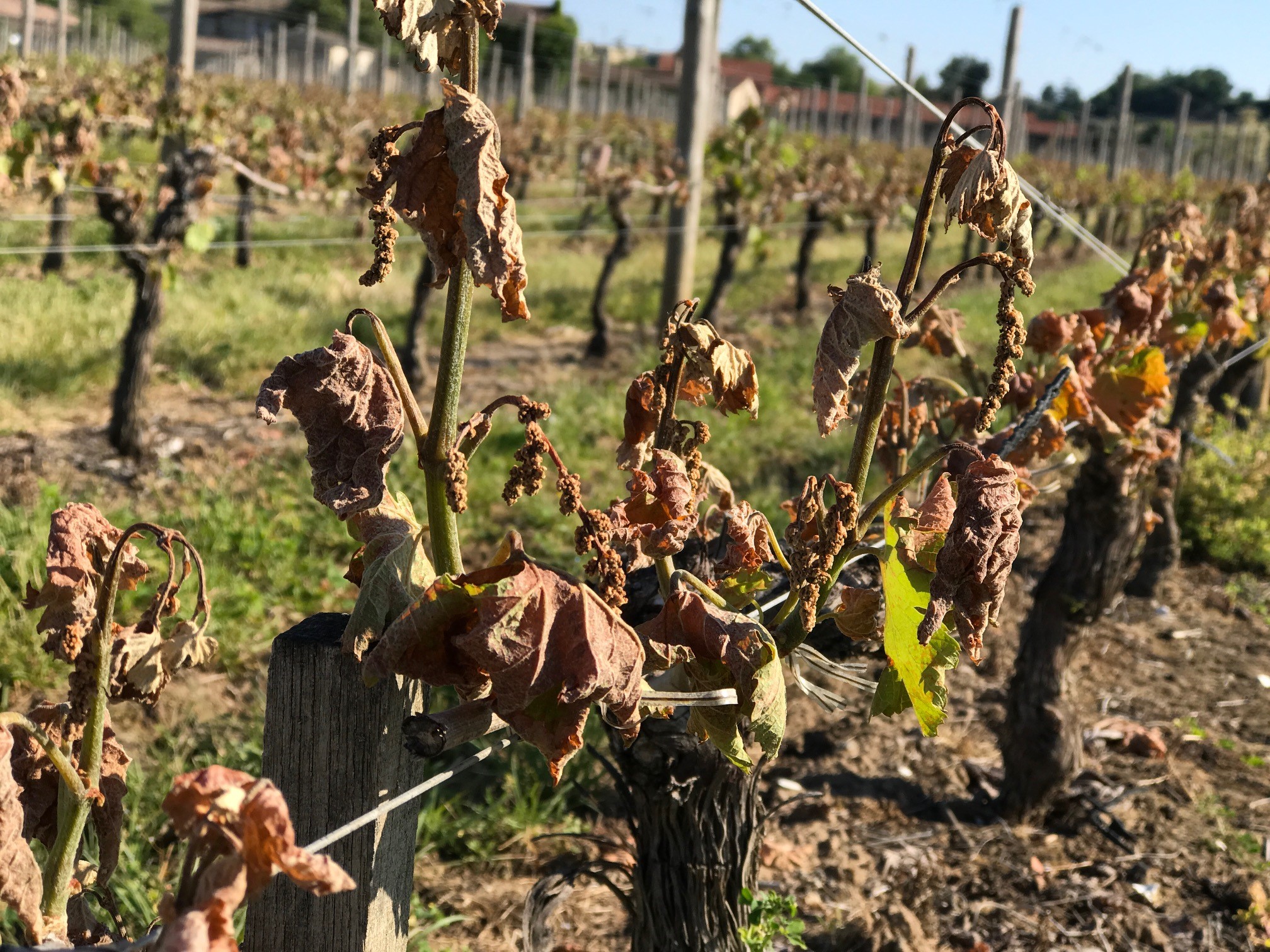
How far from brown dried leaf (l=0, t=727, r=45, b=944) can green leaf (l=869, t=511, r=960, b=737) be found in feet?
3.40

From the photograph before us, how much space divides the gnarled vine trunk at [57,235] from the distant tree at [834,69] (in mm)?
74357

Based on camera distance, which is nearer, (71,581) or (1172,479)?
(71,581)

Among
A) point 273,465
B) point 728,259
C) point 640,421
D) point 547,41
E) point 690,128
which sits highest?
point 547,41

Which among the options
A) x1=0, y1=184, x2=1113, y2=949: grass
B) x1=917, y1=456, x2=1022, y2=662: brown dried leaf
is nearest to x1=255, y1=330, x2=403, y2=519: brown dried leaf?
x1=917, y1=456, x2=1022, y2=662: brown dried leaf

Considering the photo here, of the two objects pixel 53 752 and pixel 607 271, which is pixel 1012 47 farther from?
pixel 53 752

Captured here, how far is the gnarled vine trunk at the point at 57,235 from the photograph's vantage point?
32.1 ft

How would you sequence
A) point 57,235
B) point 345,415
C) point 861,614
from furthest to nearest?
point 57,235, point 861,614, point 345,415

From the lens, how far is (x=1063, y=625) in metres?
3.44

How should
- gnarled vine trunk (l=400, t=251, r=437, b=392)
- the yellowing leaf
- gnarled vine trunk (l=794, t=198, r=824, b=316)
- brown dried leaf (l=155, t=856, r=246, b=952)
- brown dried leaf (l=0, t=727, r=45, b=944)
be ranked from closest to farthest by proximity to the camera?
brown dried leaf (l=155, t=856, r=246, b=952), brown dried leaf (l=0, t=727, r=45, b=944), the yellowing leaf, gnarled vine trunk (l=400, t=251, r=437, b=392), gnarled vine trunk (l=794, t=198, r=824, b=316)

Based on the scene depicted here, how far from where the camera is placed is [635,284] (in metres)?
12.1

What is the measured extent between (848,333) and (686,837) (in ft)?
3.51

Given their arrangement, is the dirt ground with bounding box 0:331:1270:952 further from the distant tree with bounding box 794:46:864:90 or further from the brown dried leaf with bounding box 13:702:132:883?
the distant tree with bounding box 794:46:864:90

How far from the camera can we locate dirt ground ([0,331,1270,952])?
9.64 feet

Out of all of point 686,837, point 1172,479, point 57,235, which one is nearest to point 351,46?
point 57,235
